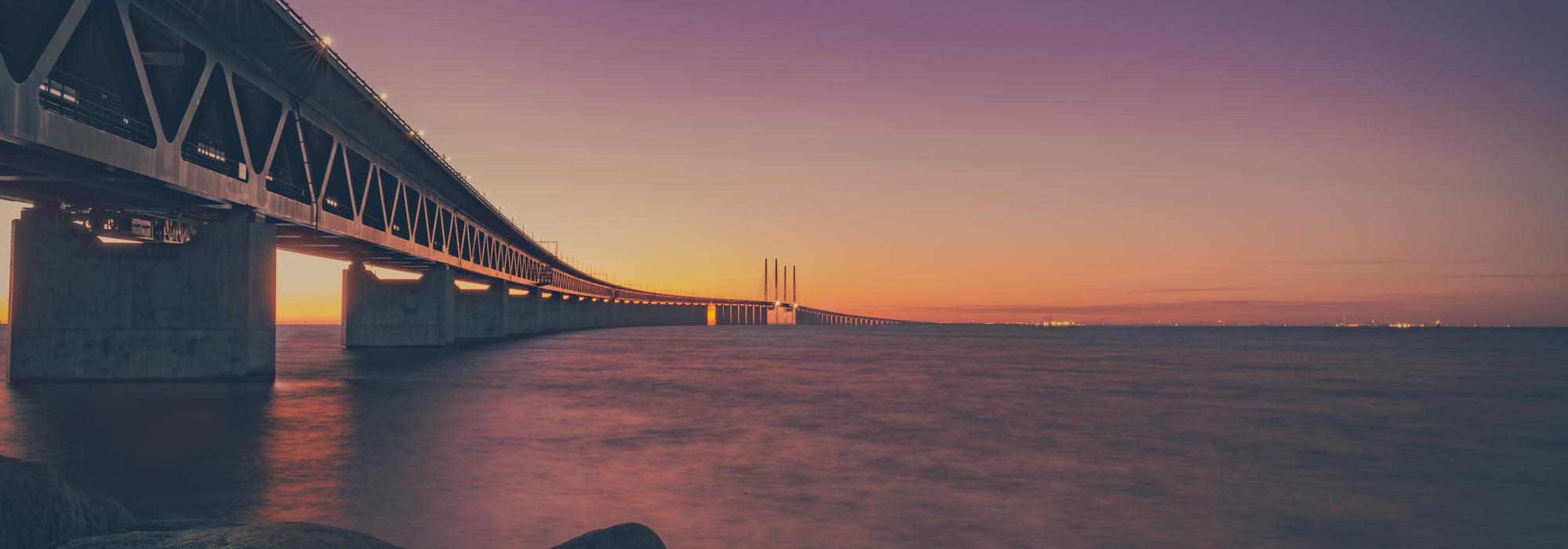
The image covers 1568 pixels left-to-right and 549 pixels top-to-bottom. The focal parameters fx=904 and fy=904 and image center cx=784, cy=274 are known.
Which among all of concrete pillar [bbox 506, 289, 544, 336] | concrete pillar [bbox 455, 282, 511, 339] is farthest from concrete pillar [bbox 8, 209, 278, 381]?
concrete pillar [bbox 506, 289, 544, 336]

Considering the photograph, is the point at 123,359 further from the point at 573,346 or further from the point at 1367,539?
the point at 573,346

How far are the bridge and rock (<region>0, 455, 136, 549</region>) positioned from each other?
1368cm

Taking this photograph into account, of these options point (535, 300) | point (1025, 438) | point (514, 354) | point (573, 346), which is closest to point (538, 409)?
point (1025, 438)

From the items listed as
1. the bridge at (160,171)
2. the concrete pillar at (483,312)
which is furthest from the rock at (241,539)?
the concrete pillar at (483,312)

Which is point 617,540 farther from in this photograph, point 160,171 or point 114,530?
point 160,171

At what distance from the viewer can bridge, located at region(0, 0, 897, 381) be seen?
801 inches

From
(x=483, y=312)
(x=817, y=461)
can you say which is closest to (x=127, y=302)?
(x=817, y=461)

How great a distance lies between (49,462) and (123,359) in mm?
15701

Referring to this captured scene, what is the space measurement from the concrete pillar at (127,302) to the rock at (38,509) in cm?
2306

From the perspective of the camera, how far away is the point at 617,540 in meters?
6.23

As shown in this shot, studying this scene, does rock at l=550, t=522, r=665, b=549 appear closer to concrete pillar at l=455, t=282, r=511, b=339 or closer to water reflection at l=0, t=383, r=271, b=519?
water reflection at l=0, t=383, r=271, b=519

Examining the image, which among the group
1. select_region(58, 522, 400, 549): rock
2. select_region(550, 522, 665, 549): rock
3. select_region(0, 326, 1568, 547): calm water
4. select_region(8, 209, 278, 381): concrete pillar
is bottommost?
A: select_region(0, 326, 1568, 547): calm water

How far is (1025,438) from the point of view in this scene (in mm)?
19641

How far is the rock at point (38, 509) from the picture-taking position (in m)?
6.26
